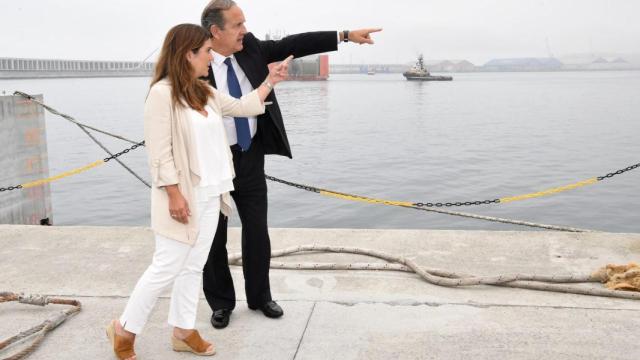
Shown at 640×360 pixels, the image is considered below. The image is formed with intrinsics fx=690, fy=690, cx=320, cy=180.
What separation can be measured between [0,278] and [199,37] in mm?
2700

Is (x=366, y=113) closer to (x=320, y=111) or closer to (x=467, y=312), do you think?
(x=320, y=111)

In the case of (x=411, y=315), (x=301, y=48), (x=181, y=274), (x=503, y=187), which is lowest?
(x=503, y=187)

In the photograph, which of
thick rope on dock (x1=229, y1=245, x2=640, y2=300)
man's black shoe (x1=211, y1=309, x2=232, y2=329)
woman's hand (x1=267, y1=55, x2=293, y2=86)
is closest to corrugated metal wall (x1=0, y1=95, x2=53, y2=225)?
thick rope on dock (x1=229, y1=245, x2=640, y2=300)

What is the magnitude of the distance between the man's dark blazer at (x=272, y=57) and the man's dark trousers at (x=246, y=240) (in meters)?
0.10

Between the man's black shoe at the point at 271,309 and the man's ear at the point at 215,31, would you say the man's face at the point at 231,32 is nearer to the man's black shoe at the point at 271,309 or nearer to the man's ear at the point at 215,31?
the man's ear at the point at 215,31

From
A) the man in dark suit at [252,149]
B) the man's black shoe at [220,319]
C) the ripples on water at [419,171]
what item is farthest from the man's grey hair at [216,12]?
the ripples on water at [419,171]

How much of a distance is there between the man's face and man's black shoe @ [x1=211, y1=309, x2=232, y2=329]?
60.7 inches

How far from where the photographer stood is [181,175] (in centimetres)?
339

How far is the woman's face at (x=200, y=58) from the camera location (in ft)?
11.3

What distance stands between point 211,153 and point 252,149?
0.64 meters

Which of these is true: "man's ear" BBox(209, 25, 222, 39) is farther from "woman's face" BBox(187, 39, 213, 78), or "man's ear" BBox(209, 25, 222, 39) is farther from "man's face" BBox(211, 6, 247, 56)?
"woman's face" BBox(187, 39, 213, 78)

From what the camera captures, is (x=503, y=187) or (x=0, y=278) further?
(x=503, y=187)

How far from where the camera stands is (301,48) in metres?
4.20

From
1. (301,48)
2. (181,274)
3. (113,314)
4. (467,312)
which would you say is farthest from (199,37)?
(467,312)
